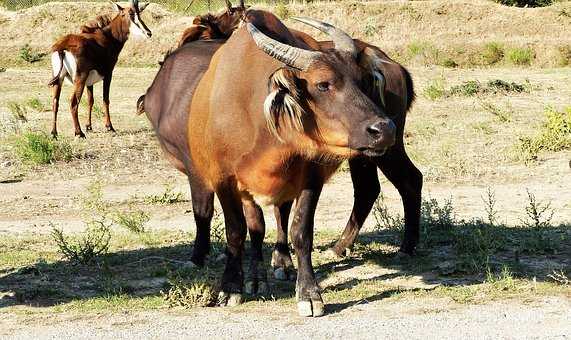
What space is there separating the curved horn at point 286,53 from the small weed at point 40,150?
8032 mm

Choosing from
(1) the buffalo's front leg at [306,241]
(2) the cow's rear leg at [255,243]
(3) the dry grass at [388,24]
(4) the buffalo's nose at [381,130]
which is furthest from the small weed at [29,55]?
(4) the buffalo's nose at [381,130]

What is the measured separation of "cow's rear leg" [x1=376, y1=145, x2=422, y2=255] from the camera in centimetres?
902

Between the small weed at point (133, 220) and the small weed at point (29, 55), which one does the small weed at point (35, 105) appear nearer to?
the small weed at point (133, 220)

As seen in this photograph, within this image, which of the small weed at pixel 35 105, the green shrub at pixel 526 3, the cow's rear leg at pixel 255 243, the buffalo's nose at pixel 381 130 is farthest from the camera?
the green shrub at pixel 526 3

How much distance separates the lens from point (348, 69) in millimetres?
6965

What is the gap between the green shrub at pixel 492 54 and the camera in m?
27.6

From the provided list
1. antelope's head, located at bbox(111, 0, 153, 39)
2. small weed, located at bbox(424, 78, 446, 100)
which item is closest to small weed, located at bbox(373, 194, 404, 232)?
small weed, located at bbox(424, 78, 446, 100)

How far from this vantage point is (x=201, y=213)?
29.1 ft

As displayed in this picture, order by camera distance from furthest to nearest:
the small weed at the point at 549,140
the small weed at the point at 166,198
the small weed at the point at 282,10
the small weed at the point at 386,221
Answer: the small weed at the point at 282,10 < the small weed at the point at 549,140 < the small weed at the point at 166,198 < the small weed at the point at 386,221

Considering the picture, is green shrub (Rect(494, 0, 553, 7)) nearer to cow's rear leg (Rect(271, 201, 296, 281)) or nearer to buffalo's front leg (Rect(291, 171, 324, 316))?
cow's rear leg (Rect(271, 201, 296, 281))

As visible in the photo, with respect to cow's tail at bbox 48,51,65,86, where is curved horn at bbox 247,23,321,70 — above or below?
above

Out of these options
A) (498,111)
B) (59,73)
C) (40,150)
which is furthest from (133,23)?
(498,111)

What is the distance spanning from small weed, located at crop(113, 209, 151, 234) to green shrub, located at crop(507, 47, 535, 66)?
56.2 ft

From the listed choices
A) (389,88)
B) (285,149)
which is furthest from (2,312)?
(389,88)
